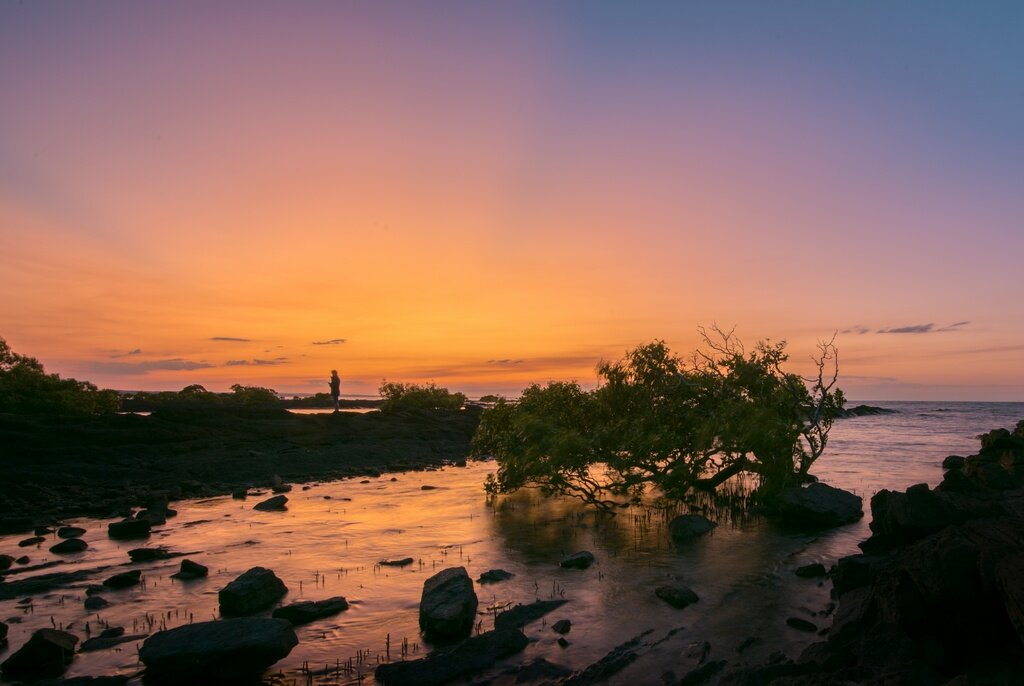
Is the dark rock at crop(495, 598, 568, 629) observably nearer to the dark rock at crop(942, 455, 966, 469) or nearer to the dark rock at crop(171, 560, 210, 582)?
the dark rock at crop(171, 560, 210, 582)

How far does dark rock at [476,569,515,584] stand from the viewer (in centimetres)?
1910

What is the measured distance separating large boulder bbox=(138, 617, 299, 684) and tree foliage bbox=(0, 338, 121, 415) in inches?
1980

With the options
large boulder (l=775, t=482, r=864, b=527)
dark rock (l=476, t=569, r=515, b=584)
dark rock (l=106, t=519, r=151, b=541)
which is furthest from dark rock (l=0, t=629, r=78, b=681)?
large boulder (l=775, t=482, r=864, b=527)

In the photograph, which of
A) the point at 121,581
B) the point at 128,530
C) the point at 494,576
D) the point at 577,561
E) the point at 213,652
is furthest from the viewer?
the point at 128,530

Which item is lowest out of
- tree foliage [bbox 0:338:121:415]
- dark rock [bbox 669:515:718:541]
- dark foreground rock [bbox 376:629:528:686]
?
dark rock [bbox 669:515:718:541]

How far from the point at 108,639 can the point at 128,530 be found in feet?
41.5

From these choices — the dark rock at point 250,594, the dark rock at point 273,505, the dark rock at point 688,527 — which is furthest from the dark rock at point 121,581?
the dark rock at point 688,527

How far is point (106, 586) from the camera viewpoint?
715 inches

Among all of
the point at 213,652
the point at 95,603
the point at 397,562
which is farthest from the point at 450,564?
the point at 95,603

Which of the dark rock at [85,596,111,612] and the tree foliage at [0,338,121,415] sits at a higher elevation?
the tree foliage at [0,338,121,415]

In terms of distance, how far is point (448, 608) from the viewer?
1481 cm

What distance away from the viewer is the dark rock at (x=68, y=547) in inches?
870

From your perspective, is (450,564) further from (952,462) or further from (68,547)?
(952,462)

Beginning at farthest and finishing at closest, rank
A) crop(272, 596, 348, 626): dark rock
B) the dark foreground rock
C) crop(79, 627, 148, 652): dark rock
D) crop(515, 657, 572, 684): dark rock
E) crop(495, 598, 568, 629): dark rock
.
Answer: crop(272, 596, 348, 626): dark rock, crop(495, 598, 568, 629): dark rock, crop(79, 627, 148, 652): dark rock, crop(515, 657, 572, 684): dark rock, the dark foreground rock
